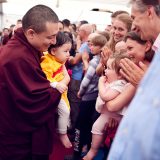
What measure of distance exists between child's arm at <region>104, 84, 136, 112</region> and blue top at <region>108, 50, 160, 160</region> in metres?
1.36

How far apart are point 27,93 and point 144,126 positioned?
1.57 m

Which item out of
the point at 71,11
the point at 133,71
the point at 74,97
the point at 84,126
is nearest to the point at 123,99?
the point at 133,71

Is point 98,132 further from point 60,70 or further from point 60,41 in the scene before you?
point 60,41

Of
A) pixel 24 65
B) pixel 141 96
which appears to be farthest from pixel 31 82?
pixel 141 96

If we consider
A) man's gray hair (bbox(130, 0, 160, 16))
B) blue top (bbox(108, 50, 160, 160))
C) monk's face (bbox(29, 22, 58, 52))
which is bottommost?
monk's face (bbox(29, 22, 58, 52))

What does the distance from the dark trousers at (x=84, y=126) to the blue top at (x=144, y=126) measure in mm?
2513

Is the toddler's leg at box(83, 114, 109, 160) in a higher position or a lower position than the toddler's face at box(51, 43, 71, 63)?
lower

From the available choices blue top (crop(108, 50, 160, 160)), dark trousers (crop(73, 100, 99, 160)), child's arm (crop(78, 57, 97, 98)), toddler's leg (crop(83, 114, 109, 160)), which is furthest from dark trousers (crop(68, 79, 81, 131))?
blue top (crop(108, 50, 160, 160))

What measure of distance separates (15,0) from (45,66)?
539 inches

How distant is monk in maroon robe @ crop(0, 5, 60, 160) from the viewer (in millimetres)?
2033

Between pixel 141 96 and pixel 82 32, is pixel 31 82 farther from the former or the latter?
pixel 82 32

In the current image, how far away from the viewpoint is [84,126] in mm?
3203

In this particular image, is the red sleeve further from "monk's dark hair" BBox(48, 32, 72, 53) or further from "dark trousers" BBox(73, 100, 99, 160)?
"dark trousers" BBox(73, 100, 99, 160)

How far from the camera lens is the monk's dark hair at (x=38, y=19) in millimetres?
2105
